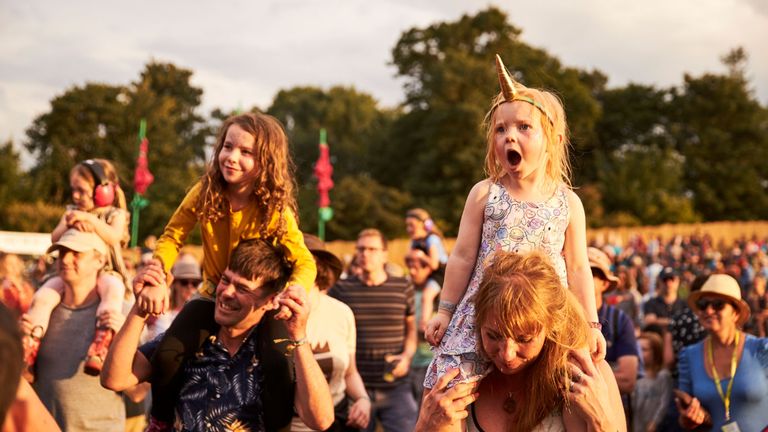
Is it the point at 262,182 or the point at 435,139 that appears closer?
the point at 262,182

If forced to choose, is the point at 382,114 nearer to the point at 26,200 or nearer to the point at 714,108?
the point at 714,108

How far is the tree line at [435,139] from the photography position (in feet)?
136

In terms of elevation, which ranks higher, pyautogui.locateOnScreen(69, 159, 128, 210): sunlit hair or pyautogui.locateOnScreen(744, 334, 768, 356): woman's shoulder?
pyautogui.locateOnScreen(69, 159, 128, 210): sunlit hair

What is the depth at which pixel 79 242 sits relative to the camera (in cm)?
481

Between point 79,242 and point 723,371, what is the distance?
3.98 m

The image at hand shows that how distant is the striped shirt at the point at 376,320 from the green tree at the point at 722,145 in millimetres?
58574

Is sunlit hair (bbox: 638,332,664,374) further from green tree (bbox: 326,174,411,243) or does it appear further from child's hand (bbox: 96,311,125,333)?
green tree (bbox: 326,174,411,243)

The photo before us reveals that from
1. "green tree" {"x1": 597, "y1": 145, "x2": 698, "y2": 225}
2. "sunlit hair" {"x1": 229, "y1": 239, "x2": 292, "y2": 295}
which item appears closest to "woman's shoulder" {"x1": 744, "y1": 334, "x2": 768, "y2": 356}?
"sunlit hair" {"x1": 229, "y1": 239, "x2": 292, "y2": 295}

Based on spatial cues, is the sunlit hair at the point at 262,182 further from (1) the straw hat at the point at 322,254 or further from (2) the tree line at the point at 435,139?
(2) the tree line at the point at 435,139

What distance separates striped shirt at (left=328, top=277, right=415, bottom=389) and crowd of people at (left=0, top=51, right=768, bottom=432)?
1.39 metres

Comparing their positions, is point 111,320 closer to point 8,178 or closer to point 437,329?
point 437,329

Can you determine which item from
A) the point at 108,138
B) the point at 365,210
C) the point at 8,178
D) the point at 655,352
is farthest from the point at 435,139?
the point at 655,352

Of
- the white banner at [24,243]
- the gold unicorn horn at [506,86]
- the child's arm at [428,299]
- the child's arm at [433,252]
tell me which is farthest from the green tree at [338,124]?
the gold unicorn horn at [506,86]

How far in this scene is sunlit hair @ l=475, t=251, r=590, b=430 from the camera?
108 inches
